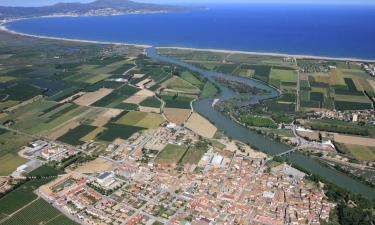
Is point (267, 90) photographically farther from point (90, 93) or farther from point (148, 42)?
point (148, 42)

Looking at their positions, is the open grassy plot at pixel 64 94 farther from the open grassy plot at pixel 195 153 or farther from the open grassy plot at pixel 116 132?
the open grassy plot at pixel 195 153

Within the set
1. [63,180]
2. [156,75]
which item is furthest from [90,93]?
[63,180]

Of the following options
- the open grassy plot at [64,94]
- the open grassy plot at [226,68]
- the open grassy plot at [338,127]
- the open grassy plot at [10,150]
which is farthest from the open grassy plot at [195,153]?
the open grassy plot at [226,68]

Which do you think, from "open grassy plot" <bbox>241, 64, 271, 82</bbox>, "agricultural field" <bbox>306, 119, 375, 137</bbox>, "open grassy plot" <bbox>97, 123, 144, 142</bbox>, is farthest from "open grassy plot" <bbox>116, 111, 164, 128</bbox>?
"open grassy plot" <bbox>241, 64, 271, 82</bbox>

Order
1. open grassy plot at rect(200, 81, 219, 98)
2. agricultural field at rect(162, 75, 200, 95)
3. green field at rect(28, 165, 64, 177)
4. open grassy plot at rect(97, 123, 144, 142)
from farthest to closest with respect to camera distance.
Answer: agricultural field at rect(162, 75, 200, 95) → open grassy plot at rect(200, 81, 219, 98) → open grassy plot at rect(97, 123, 144, 142) → green field at rect(28, 165, 64, 177)

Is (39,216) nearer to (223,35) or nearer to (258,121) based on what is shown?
(258,121)

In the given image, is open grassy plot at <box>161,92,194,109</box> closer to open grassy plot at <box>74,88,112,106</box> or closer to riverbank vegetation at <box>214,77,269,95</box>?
riverbank vegetation at <box>214,77,269,95</box>
